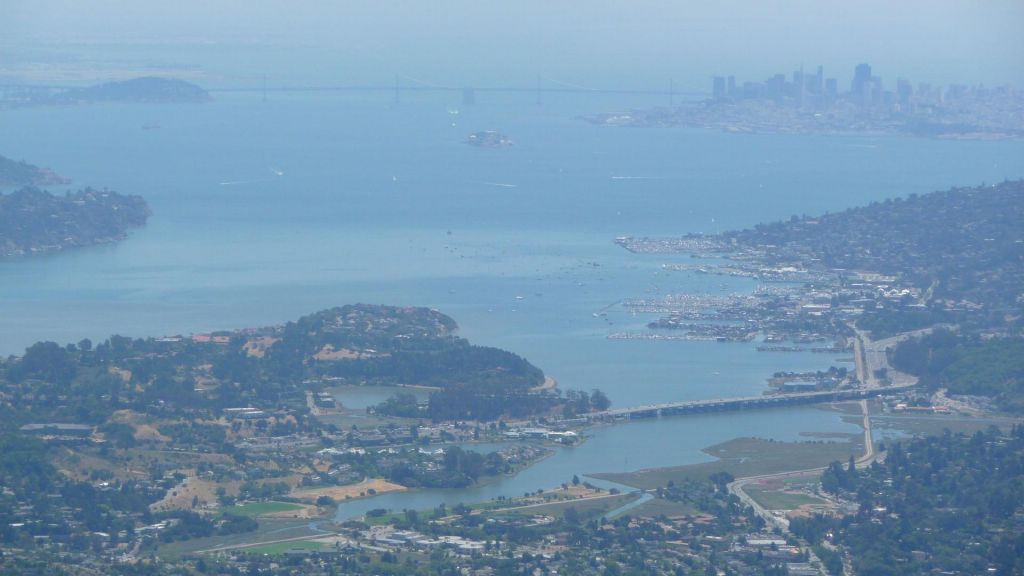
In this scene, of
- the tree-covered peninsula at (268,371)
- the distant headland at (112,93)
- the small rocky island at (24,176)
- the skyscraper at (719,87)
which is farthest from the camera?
the skyscraper at (719,87)

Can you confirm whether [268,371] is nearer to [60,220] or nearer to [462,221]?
[60,220]

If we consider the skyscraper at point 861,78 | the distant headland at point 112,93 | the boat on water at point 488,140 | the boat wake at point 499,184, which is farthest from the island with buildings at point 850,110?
the boat wake at point 499,184

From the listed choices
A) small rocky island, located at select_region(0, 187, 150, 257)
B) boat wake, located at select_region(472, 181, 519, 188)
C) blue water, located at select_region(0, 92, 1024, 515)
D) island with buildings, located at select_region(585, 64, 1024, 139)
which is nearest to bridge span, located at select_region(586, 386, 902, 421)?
blue water, located at select_region(0, 92, 1024, 515)

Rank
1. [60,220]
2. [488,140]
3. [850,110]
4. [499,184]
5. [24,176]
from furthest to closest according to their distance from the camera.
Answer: [850,110] → [488,140] → [499,184] → [24,176] → [60,220]

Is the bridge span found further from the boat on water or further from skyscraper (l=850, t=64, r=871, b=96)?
skyscraper (l=850, t=64, r=871, b=96)

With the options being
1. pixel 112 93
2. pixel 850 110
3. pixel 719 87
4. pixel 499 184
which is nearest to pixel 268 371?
pixel 499 184

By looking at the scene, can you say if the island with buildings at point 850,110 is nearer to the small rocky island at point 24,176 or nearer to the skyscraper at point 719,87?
the skyscraper at point 719,87

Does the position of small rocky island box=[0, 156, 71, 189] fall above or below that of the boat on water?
below
